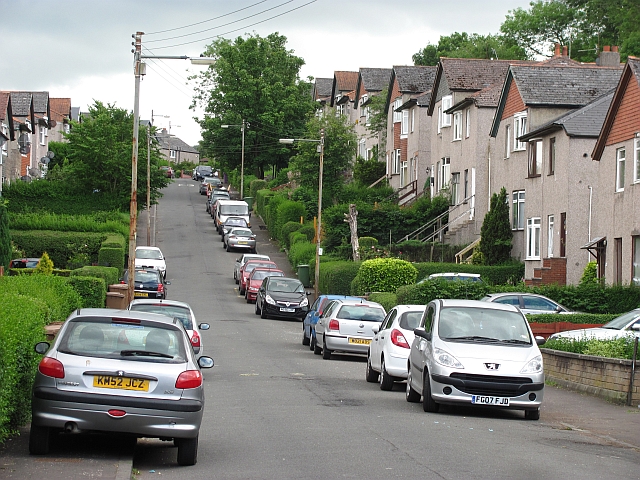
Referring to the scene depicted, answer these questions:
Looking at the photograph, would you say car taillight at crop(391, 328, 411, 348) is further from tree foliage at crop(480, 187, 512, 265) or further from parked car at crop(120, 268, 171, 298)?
tree foliage at crop(480, 187, 512, 265)

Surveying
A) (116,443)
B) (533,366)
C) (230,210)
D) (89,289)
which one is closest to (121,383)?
(116,443)

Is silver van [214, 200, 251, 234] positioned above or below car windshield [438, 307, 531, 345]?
above

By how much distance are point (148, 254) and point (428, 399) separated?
1431 inches

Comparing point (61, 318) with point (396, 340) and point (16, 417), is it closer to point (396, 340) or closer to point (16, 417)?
point (396, 340)

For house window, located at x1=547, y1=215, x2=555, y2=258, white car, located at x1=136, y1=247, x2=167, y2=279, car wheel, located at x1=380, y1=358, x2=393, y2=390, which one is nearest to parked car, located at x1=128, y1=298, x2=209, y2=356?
car wheel, located at x1=380, y1=358, x2=393, y2=390

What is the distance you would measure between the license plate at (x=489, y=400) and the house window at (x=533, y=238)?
2813cm

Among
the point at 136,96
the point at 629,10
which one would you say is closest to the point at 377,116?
the point at 629,10

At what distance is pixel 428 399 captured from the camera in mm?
15070

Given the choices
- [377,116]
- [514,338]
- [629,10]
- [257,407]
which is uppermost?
[629,10]

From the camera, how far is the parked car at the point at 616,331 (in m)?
21.0

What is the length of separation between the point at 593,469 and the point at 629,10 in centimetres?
7284

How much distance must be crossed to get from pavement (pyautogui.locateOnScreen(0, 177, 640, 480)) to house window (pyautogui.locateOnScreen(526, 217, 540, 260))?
24.3 meters

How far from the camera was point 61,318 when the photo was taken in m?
18.3

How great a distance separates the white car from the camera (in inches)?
1913
